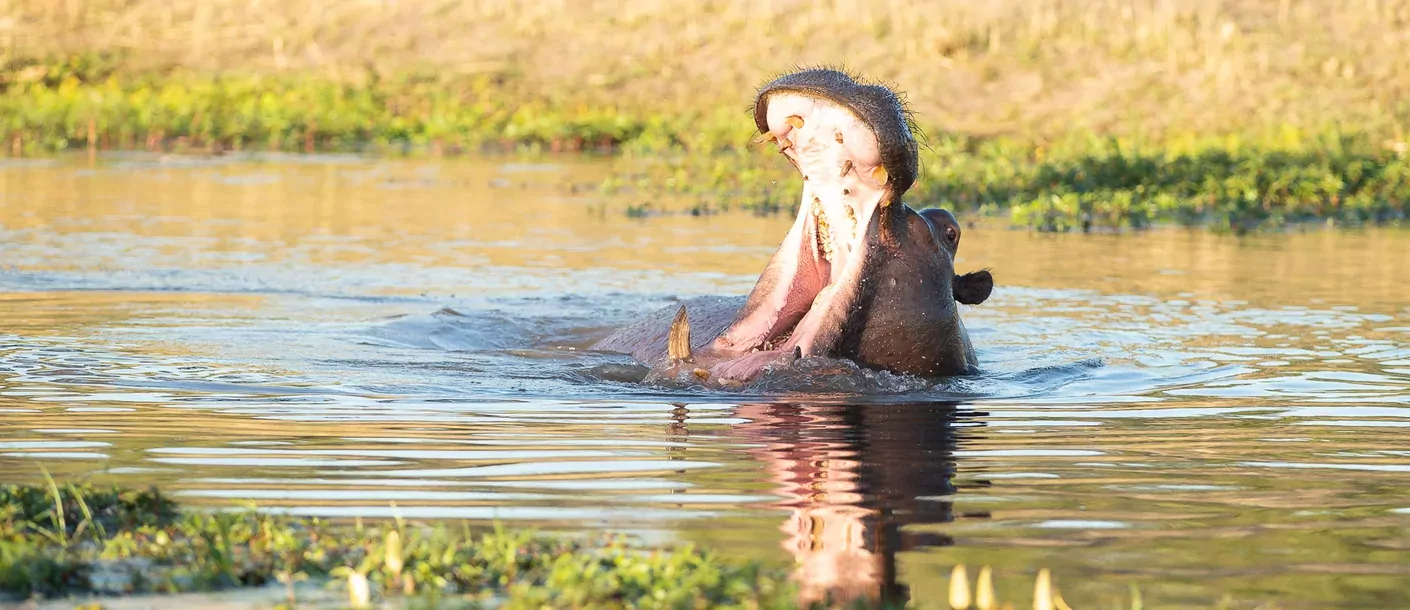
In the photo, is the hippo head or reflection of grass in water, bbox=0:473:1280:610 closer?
reflection of grass in water, bbox=0:473:1280:610

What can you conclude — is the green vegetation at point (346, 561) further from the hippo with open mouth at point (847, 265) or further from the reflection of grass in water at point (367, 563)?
the hippo with open mouth at point (847, 265)

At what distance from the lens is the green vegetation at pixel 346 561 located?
360cm

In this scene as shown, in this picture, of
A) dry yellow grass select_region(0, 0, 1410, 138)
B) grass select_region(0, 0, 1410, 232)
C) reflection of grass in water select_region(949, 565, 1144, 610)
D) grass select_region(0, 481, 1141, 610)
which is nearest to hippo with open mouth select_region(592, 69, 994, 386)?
grass select_region(0, 481, 1141, 610)

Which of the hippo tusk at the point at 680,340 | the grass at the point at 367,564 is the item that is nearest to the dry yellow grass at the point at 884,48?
the hippo tusk at the point at 680,340

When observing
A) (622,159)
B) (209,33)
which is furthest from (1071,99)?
(209,33)

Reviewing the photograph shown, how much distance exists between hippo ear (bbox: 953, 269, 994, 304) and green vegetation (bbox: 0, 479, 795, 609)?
2.59 m

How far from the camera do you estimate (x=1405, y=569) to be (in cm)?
405

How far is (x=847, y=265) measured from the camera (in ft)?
19.9

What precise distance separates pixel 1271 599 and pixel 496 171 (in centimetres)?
1540

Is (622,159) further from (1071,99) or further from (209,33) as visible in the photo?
(209,33)

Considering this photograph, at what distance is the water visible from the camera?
169 inches

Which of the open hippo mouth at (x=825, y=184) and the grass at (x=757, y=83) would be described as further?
the grass at (x=757, y=83)

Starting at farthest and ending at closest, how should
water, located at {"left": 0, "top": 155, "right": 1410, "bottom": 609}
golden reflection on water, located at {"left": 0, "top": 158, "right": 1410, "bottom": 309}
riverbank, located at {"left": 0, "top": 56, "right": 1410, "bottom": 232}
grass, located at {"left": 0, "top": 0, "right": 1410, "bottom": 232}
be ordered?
grass, located at {"left": 0, "top": 0, "right": 1410, "bottom": 232} < riverbank, located at {"left": 0, "top": 56, "right": 1410, "bottom": 232} < golden reflection on water, located at {"left": 0, "top": 158, "right": 1410, "bottom": 309} < water, located at {"left": 0, "top": 155, "right": 1410, "bottom": 609}

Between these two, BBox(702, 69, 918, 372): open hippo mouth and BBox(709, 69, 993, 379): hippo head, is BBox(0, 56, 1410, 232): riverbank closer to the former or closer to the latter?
BBox(709, 69, 993, 379): hippo head
